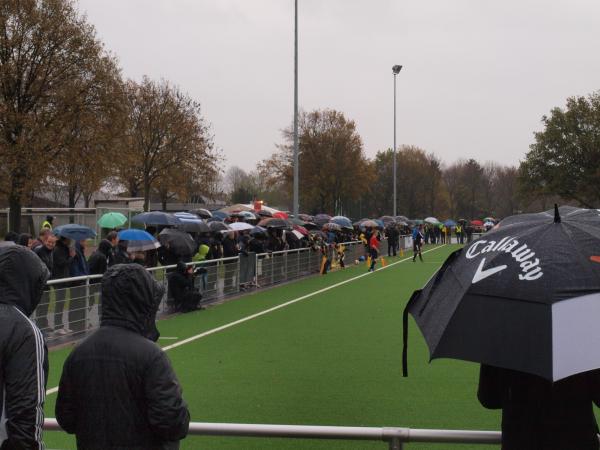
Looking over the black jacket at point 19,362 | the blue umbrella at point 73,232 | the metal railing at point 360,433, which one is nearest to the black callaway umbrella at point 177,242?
the blue umbrella at point 73,232

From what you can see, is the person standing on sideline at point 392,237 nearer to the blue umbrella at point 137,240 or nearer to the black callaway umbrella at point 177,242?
the black callaway umbrella at point 177,242

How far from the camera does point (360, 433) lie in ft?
11.8

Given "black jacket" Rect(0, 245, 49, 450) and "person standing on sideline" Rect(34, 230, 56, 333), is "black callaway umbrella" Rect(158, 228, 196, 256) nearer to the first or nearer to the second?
"person standing on sideline" Rect(34, 230, 56, 333)

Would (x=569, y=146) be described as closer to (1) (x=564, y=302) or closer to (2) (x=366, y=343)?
(2) (x=366, y=343)

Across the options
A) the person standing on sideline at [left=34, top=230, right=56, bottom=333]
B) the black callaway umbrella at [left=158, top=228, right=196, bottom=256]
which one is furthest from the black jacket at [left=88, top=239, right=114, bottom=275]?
the black callaway umbrella at [left=158, top=228, right=196, bottom=256]

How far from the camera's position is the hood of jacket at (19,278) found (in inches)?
135

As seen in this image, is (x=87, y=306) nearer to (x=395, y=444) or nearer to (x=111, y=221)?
(x=111, y=221)

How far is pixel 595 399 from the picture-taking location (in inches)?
123

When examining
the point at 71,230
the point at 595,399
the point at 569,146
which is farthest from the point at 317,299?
the point at 569,146

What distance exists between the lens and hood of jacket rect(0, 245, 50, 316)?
11.2ft

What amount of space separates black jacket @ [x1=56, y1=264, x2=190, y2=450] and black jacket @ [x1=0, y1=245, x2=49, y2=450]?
0.59 feet

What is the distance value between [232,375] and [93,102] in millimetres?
25214

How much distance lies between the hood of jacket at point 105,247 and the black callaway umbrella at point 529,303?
1148 centimetres

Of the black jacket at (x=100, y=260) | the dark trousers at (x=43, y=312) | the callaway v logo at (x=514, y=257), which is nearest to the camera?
the callaway v logo at (x=514, y=257)
